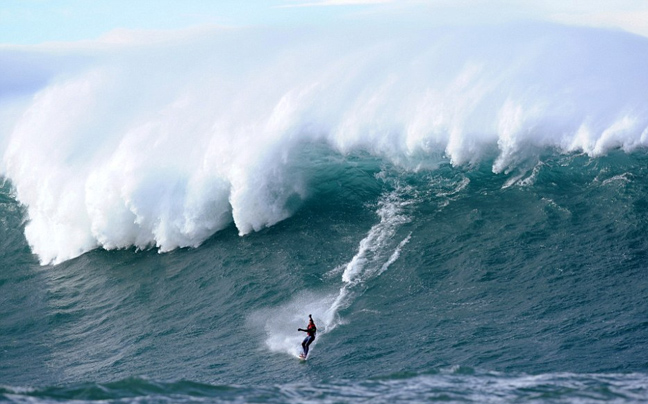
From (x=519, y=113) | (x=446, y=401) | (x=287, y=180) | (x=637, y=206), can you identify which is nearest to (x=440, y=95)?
(x=519, y=113)

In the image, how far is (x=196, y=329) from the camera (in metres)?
17.5

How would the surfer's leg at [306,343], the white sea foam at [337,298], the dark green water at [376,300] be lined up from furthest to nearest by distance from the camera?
1. the white sea foam at [337,298]
2. the surfer's leg at [306,343]
3. the dark green water at [376,300]

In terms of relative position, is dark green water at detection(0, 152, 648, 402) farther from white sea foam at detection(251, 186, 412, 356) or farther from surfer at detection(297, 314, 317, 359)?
surfer at detection(297, 314, 317, 359)

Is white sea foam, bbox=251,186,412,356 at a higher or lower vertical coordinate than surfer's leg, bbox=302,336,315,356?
higher

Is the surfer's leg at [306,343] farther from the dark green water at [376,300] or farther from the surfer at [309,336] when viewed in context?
the dark green water at [376,300]

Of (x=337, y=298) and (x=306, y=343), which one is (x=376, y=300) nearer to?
(x=337, y=298)

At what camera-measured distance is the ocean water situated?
1408 cm

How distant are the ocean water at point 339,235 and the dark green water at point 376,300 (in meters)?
0.07

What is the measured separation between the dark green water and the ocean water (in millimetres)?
67

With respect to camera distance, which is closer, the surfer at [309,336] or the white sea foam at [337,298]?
the surfer at [309,336]

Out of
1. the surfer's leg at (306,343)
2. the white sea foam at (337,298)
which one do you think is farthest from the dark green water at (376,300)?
the surfer's leg at (306,343)

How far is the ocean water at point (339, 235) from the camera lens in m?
14.1

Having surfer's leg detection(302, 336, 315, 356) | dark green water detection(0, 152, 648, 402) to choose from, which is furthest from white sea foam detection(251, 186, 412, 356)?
surfer's leg detection(302, 336, 315, 356)

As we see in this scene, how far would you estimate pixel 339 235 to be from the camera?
20734mm
